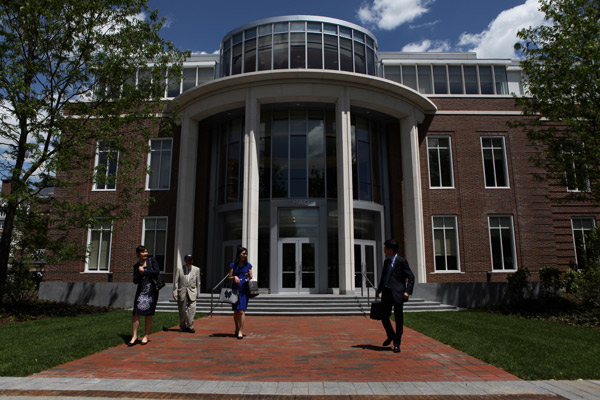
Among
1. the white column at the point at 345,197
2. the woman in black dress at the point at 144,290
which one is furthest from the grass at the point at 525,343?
the woman in black dress at the point at 144,290

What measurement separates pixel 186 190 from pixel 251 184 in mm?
3963

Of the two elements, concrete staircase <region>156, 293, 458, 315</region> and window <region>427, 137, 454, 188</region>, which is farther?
window <region>427, 137, 454, 188</region>

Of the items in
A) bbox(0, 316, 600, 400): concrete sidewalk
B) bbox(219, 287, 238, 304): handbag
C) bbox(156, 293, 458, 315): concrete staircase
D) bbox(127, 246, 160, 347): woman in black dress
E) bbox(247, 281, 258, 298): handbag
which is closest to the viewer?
bbox(0, 316, 600, 400): concrete sidewalk

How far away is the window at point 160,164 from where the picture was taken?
21547 millimetres

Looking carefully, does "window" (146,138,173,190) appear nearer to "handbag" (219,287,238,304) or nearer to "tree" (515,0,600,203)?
"handbag" (219,287,238,304)

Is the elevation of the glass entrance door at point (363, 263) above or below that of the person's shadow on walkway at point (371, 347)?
above

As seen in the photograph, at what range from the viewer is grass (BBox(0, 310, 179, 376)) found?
240 inches

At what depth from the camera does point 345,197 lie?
17.7 m

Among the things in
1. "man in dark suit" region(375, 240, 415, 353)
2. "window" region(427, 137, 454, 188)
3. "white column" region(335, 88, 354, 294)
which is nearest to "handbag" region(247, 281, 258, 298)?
"man in dark suit" region(375, 240, 415, 353)

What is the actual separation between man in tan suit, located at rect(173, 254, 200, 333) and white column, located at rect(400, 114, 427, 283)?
12093 mm

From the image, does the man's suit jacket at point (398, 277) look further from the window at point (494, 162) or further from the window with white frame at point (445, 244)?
the window at point (494, 162)

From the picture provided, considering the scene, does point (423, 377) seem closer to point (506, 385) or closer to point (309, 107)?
point (506, 385)

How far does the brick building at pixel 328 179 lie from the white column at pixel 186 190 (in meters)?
0.06

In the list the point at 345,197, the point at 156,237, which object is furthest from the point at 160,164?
the point at 345,197
